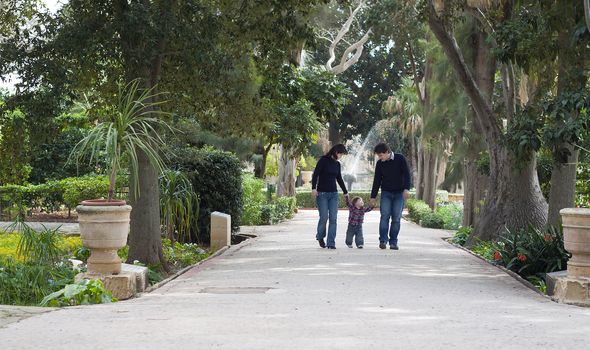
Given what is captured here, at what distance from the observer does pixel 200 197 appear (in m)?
20.9

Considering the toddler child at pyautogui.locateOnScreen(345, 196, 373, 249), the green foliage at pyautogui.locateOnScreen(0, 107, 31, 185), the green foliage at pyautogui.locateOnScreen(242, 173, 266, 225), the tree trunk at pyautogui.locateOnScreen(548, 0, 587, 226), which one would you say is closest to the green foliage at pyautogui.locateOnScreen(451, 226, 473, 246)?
the toddler child at pyautogui.locateOnScreen(345, 196, 373, 249)

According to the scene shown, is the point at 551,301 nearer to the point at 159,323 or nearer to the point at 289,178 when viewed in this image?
the point at 159,323

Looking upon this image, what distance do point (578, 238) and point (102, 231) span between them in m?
5.21

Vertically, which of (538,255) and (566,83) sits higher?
(566,83)

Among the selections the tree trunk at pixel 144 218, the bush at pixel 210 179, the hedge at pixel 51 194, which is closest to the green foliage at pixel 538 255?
the tree trunk at pixel 144 218

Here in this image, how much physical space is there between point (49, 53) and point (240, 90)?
3.67m

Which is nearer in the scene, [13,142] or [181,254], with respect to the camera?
[13,142]

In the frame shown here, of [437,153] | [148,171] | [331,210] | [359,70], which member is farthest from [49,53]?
[359,70]

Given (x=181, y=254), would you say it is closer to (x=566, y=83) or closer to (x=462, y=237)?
(x=566, y=83)

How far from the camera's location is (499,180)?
19.5 m

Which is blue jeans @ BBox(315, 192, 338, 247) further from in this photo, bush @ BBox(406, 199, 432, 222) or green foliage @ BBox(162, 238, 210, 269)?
bush @ BBox(406, 199, 432, 222)

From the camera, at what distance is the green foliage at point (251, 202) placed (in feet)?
103

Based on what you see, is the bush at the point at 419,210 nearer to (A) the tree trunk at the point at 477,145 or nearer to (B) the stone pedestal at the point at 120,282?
(A) the tree trunk at the point at 477,145

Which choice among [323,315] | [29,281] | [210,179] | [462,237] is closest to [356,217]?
[210,179]
